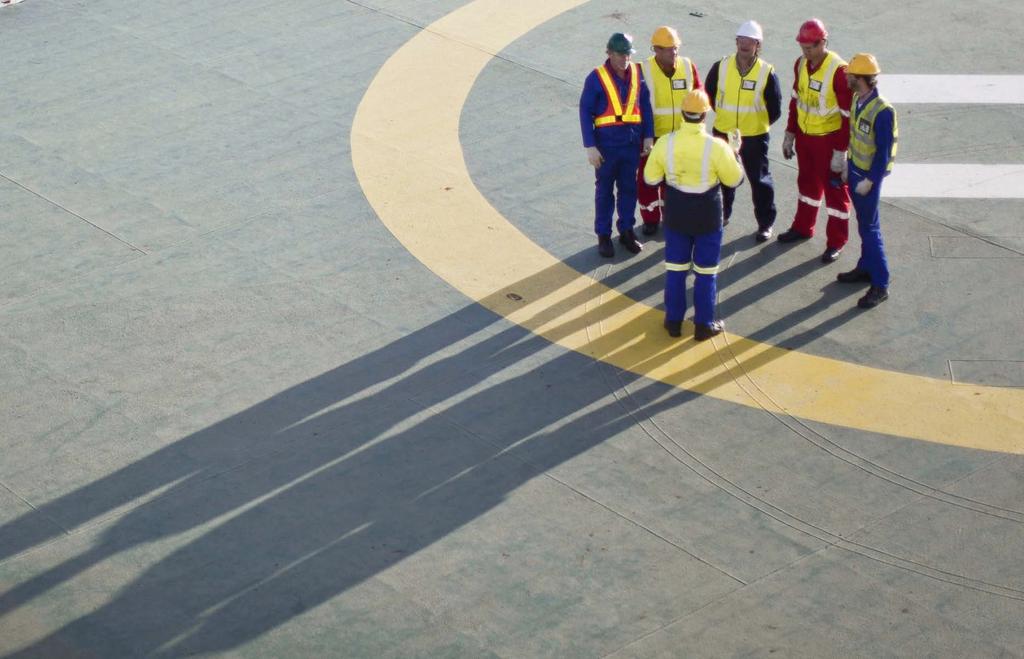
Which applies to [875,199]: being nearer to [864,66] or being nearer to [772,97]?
[864,66]

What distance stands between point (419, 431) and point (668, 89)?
3.49m

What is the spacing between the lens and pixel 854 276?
10070 mm

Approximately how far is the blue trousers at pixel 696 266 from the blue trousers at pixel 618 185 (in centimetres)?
117

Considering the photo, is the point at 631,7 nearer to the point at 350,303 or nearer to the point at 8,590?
the point at 350,303

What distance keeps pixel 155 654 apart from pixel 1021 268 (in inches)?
267

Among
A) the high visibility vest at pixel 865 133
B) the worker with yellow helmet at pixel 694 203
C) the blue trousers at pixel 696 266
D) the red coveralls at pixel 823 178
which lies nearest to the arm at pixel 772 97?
the red coveralls at pixel 823 178

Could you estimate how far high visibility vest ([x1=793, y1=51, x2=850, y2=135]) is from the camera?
10.1 m

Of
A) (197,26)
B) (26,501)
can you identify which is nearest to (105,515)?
(26,501)

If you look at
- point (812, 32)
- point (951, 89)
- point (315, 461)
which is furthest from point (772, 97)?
point (315, 461)

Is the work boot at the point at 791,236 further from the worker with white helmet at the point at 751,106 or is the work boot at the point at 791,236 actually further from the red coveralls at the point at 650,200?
the red coveralls at the point at 650,200

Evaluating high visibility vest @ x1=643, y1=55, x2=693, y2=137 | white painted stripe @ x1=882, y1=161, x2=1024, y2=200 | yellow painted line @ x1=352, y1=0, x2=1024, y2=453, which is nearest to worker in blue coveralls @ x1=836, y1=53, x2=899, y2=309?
yellow painted line @ x1=352, y1=0, x2=1024, y2=453

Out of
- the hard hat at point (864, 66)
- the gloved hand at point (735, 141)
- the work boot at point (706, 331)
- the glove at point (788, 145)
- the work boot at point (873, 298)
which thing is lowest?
the work boot at point (706, 331)

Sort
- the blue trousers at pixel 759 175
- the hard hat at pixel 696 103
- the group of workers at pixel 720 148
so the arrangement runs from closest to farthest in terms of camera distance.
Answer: the hard hat at pixel 696 103, the group of workers at pixel 720 148, the blue trousers at pixel 759 175

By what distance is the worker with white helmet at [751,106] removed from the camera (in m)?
10.3
